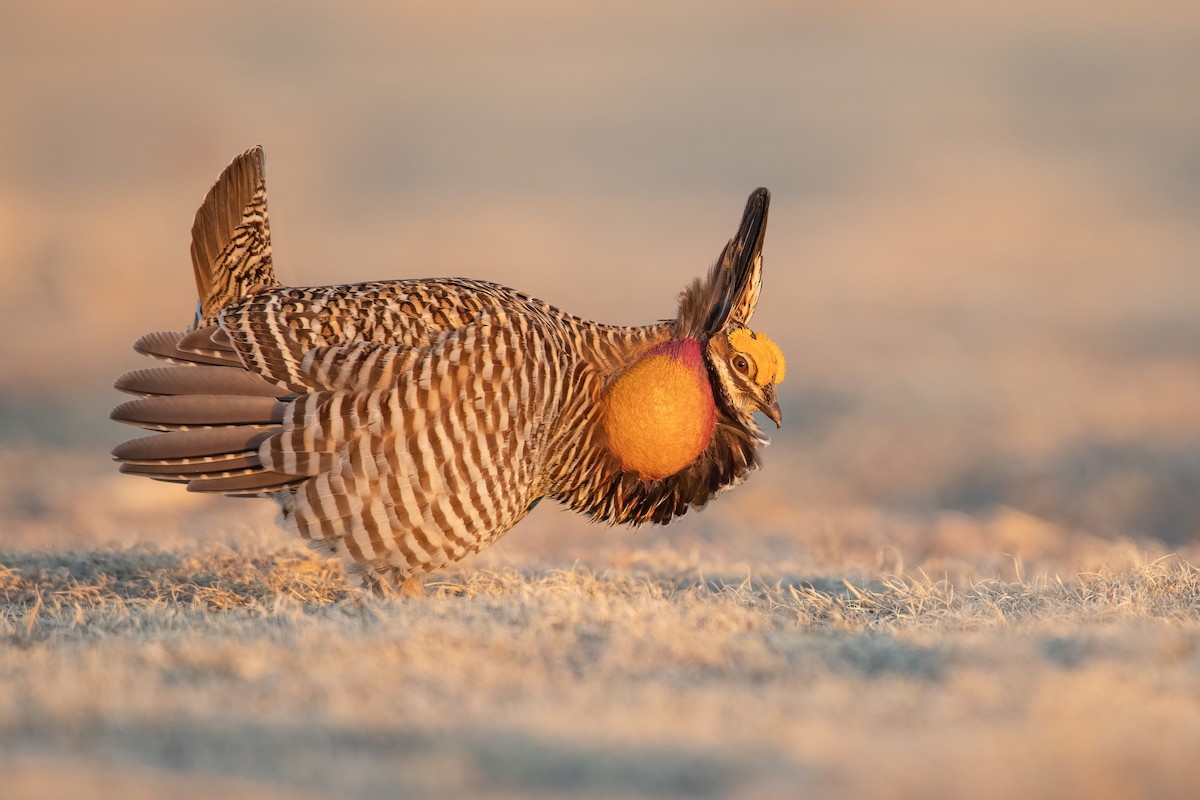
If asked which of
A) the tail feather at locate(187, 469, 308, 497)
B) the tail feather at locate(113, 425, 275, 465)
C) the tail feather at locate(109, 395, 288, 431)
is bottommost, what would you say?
the tail feather at locate(187, 469, 308, 497)

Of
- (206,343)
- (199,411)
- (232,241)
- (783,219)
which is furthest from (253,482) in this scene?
(783,219)

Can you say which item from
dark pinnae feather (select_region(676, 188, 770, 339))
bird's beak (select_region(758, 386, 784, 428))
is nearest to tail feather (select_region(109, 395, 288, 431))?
dark pinnae feather (select_region(676, 188, 770, 339))

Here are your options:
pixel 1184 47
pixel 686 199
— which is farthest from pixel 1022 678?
pixel 1184 47

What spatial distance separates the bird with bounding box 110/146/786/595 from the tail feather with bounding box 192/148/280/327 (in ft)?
1.05

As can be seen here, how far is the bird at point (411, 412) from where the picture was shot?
5.57 m

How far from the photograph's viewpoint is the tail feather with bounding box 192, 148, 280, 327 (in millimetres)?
6691

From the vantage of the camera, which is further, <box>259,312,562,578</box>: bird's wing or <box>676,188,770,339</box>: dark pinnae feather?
<box>676,188,770,339</box>: dark pinnae feather

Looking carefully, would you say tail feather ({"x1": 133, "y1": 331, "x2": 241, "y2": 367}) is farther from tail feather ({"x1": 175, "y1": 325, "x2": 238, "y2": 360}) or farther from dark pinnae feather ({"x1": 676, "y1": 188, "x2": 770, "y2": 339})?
dark pinnae feather ({"x1": 676, "y1": 188, "x2": 770, "y2": 339})

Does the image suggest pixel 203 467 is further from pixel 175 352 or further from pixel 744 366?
pixel 744 366

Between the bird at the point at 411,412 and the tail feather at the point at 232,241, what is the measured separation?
322mm

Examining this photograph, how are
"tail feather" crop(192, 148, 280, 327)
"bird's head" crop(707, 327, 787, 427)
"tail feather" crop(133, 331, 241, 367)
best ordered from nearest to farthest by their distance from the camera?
1. "tail feather" crop(133, 331, 241, 367)
2. "bird's head" crop(707, 327, 787, 427)
3. "tail feather" crop(192, 148, 280, 327)

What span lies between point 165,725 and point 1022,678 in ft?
6.84

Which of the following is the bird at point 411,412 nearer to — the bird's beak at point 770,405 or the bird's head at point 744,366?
the bird's head at point 744,366

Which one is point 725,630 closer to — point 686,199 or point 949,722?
point 949,722
